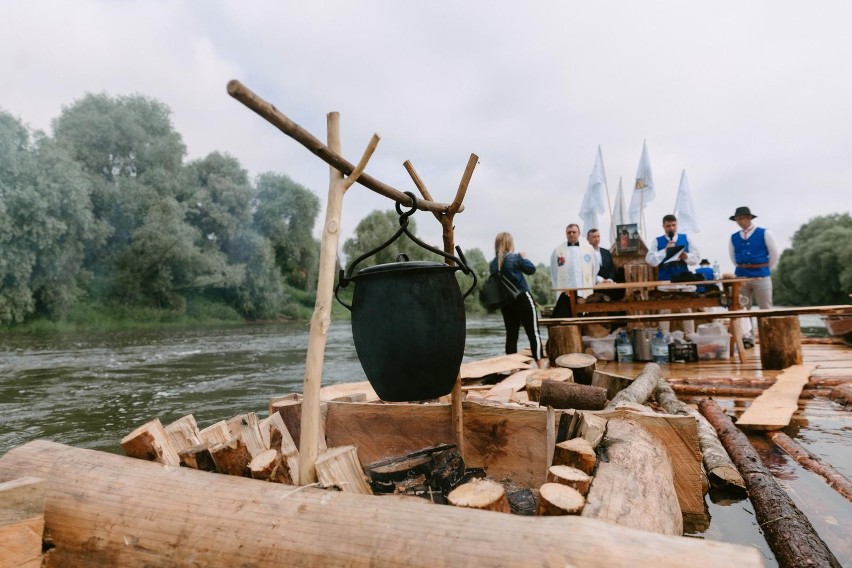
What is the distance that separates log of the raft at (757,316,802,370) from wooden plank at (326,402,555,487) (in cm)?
504

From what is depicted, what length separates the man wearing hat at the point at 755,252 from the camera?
7848 mm

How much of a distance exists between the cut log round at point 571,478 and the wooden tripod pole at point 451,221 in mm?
812

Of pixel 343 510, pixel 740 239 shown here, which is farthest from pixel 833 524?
pixel 740 239

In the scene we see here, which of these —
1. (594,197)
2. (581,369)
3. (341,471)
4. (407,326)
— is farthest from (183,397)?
(594,197)

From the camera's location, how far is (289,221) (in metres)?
37.2

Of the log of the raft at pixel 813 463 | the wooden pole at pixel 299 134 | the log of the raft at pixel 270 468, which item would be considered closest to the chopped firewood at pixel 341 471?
the log of the raft at pixel 270 468

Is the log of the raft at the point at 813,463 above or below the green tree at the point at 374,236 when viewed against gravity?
below

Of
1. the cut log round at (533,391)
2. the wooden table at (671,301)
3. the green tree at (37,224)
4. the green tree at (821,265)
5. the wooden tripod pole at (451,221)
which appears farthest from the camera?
the green tree at (821,265)

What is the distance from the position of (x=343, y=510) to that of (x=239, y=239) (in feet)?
111

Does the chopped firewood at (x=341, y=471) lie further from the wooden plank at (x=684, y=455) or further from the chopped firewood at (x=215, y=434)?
the wooden plank at (x=684, y=455)

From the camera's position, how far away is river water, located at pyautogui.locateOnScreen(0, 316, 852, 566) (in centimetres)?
243

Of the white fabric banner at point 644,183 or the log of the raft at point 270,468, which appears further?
the white fabric banner at point 644,183

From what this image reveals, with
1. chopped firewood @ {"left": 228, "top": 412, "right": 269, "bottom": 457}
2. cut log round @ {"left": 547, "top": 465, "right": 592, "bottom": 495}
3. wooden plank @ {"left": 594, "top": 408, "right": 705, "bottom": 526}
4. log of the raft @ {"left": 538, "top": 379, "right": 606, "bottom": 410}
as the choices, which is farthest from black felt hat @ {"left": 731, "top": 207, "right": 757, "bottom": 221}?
chopped firewood @ {"left": 228, "top": 412, "right": 269, "bottom": 457}

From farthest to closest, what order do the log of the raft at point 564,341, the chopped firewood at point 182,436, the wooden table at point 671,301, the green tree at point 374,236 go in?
the green tree at point 374,236
the wooden table at point 671,301
the log of the raft at point 564,341
the chopped firewood at point 182,436
